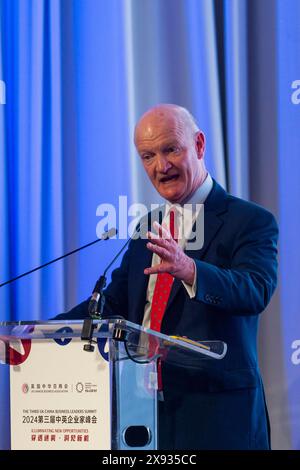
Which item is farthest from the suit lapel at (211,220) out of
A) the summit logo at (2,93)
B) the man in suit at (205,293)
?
the summit logo at (2,93)

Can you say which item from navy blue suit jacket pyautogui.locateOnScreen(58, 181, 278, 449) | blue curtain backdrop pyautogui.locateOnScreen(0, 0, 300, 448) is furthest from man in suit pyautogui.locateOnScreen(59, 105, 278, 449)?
blue curtain backdrop pyautogui.locateOnScreen(0, 0, 300, 448)

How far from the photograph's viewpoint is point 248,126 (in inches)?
142

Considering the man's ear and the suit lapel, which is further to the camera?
A: the man's ear

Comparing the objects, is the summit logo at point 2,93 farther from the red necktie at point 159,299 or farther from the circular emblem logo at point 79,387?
the circular emblem logo at point 79,387

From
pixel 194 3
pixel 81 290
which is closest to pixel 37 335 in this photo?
pixel 81 290

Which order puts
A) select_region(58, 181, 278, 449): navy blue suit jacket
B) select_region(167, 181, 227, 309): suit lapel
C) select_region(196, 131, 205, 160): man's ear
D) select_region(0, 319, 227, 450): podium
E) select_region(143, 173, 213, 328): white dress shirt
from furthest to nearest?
select_region(196, 131, 205, 160): man's ear < select_region(143, 173, 213, 328): white dress shirt < select_region(167, 181, 227, 309): suit lapel < select_region(58, 181, 278, 449): navy blue suit jacket < select_region(0, 319, 227, 450): podium

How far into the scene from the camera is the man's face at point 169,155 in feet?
8.91

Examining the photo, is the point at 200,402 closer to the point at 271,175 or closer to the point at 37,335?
the point at 37,335

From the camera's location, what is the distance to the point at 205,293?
2.14 m

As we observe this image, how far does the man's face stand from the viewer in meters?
2.72

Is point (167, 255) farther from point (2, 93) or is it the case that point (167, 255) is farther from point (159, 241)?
point (2, 93)

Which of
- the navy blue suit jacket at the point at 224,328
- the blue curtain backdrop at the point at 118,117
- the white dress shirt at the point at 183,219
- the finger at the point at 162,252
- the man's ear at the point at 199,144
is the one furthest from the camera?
the blue curtain backdrop at the point at 118,117

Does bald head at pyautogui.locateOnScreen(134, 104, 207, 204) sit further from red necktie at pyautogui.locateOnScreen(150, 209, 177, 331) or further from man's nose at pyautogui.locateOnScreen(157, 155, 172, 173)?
red necktie at pyautogui.locateOnScreen(150, 209, 177, 331)
